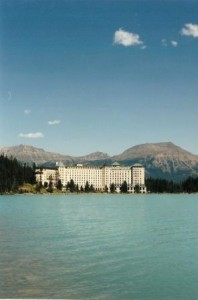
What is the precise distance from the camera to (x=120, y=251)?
14.7 m

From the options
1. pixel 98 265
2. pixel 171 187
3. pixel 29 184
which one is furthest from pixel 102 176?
pixel 98 265

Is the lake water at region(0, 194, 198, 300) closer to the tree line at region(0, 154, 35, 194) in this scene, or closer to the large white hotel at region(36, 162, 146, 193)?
the tree line at region(0, 154, 35, 194)

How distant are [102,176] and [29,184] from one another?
33.2 m

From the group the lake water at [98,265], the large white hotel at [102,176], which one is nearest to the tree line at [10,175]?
the large white hotel at [102,176]

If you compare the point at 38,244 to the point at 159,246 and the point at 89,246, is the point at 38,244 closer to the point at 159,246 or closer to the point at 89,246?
the point at 89,246

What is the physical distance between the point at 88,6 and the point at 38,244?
731 centimetres

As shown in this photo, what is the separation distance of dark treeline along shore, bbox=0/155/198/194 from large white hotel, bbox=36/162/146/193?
4137 millimetres

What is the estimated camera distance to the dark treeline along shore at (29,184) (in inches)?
3398

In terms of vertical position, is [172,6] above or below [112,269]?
above

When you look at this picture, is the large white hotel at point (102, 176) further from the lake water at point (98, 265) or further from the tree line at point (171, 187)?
the lake water at point (98, 265)

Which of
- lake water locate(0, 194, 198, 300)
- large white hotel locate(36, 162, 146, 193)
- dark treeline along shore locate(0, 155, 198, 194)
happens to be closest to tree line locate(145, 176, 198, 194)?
dark treeline along shore locate(0, 155, 198, 194)

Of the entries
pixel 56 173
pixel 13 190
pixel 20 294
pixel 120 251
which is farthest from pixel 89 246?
pixel 56 173

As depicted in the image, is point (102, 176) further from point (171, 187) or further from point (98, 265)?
point (98, 265)

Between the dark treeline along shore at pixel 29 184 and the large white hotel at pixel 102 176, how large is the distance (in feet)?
13.6
